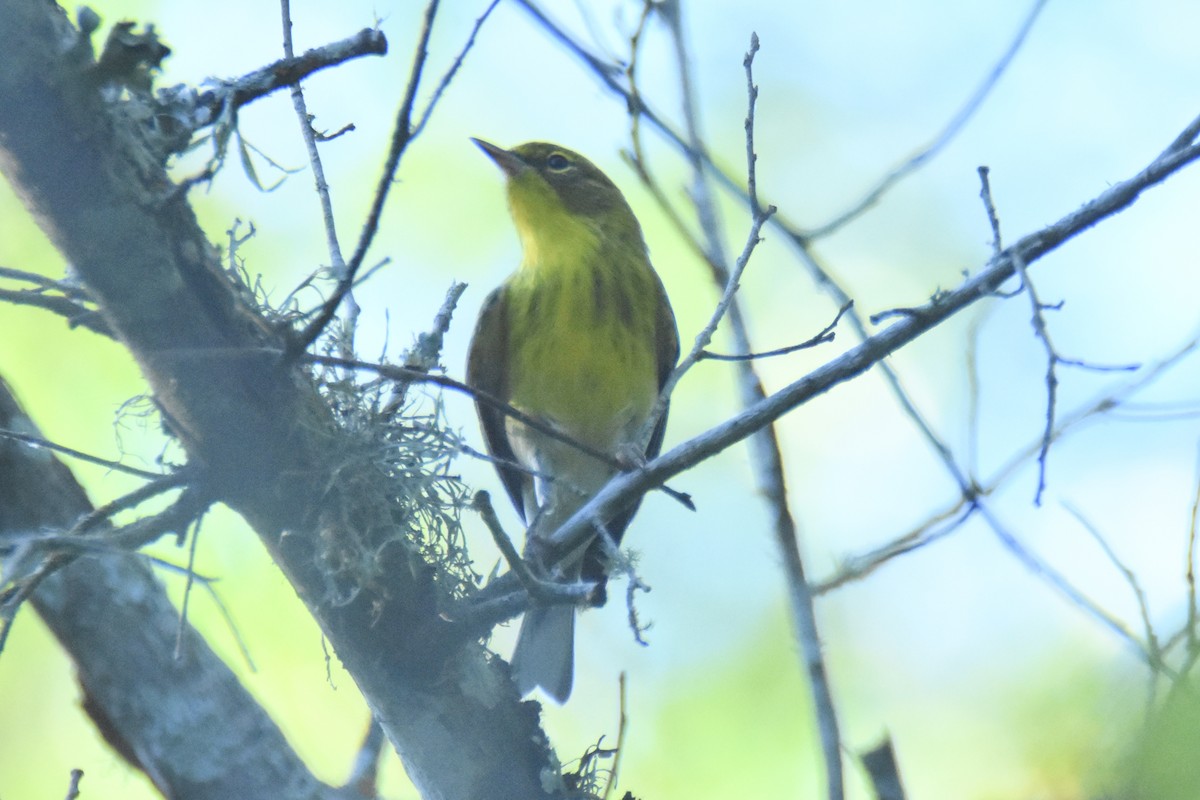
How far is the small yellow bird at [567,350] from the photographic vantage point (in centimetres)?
541

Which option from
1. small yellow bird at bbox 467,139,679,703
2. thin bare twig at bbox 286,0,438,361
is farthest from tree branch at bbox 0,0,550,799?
small yellow bird at bbox 467,139,679,703

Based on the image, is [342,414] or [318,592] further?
[342,414]

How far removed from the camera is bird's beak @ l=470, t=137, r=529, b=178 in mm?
6094

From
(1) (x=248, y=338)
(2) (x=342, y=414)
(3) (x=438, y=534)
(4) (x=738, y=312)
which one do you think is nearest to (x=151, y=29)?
(1) (x=248, y=338)

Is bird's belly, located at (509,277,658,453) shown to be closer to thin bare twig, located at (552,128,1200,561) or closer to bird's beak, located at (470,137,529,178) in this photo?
bird's beak, located at (470,137,529,178)

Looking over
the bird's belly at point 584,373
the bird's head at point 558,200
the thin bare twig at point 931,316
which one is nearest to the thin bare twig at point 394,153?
the thin bare twig at point 931,316

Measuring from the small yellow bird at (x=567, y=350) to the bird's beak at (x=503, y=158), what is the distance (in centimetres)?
5

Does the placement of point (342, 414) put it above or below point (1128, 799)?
above

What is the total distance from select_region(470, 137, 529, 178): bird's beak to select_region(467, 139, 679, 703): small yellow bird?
0.17ft

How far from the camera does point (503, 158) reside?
20.0 ft

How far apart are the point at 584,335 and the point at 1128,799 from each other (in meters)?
3.73

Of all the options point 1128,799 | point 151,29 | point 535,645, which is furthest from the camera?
point 535,645

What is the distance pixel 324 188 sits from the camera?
4.06m

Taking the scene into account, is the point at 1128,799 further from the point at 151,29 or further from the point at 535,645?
the point at 535,645
